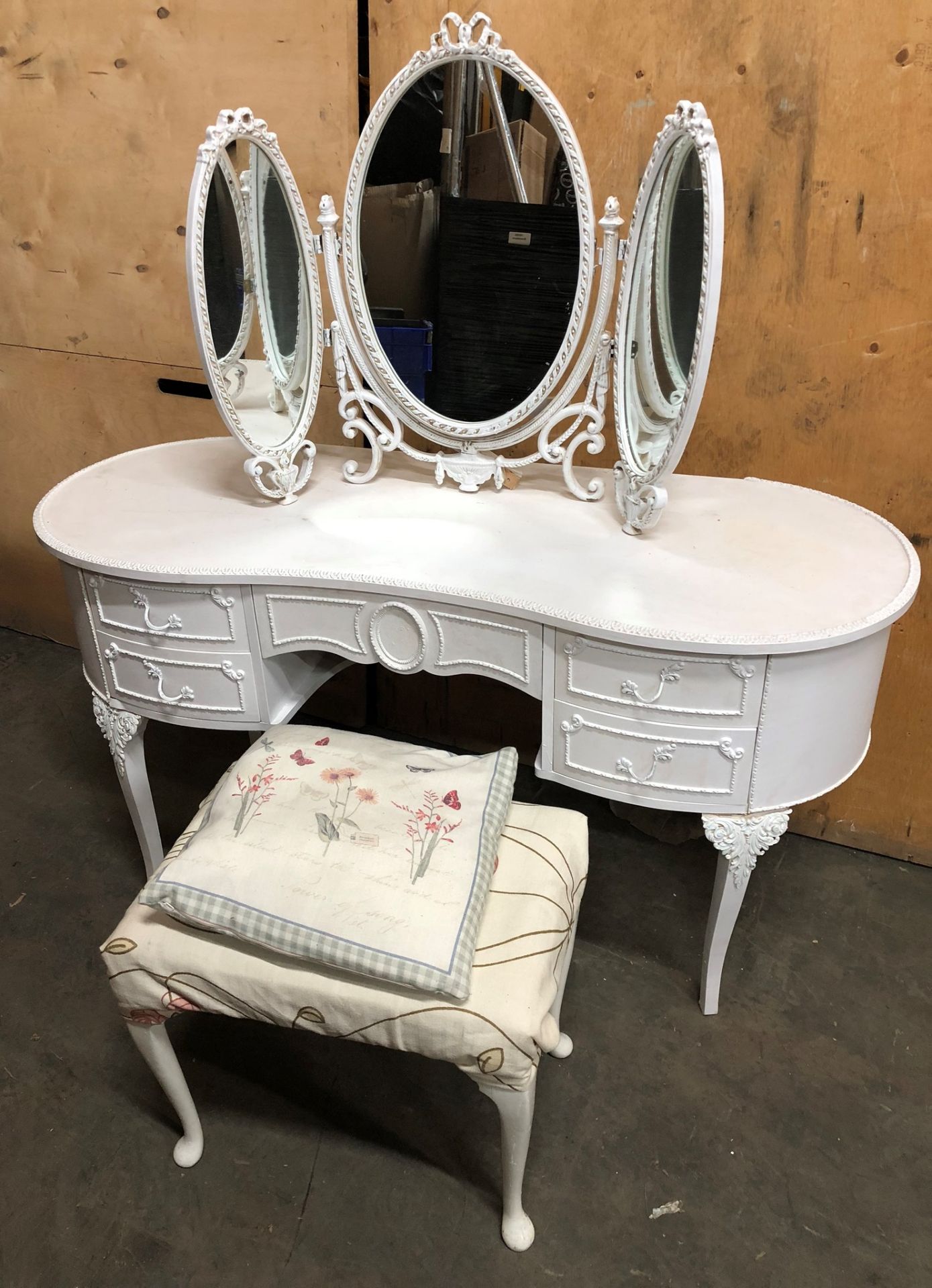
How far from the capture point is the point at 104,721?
5.47ft

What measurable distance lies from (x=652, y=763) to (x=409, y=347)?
2.71 feet

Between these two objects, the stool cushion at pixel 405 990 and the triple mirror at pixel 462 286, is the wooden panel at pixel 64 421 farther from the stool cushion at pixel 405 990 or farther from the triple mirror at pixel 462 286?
the stool cushion at pixel 405 990

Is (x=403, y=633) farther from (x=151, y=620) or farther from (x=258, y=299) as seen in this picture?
(x=258, y=299)

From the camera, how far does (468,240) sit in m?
1.52

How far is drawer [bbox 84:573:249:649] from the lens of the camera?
1.46 m

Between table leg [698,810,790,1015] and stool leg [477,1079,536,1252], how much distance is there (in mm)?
445

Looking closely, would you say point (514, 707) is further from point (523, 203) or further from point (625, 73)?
point (625, 73)

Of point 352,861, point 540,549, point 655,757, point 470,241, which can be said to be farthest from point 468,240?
point 352,861

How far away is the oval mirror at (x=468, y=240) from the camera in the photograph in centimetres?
143

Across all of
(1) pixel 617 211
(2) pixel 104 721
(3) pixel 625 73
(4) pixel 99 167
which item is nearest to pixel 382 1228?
(2) pixel 104 721

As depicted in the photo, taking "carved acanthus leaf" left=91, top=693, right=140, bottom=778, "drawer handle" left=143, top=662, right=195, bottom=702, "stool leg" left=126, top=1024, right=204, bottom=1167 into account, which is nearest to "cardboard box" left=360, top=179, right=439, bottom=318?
"drawer handle" left=143, top=662, right=195, bottom=702

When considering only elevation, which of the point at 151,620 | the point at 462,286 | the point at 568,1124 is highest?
the point at 462,286

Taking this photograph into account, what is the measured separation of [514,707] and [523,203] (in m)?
1.10

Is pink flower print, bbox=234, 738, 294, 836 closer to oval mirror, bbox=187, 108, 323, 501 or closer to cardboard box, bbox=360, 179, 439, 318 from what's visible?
oval mirror, bbox=187, 108, 323, 501
